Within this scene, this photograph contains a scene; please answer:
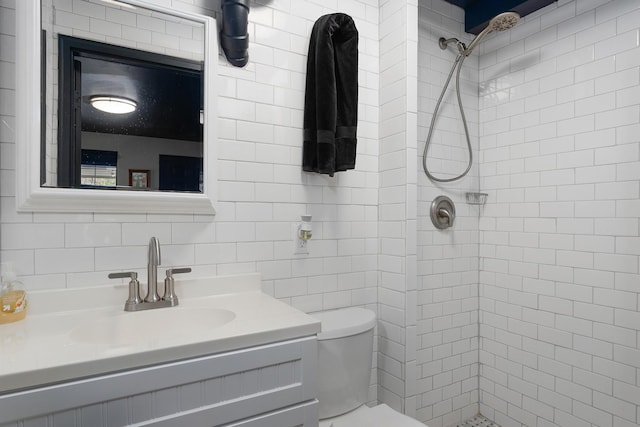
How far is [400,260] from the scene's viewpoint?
5.87ft

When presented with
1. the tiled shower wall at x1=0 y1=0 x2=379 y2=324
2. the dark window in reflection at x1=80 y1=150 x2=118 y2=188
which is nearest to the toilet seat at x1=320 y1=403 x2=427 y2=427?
the tiled shower wall at x1=0 y1=0 x2=379 y2=324

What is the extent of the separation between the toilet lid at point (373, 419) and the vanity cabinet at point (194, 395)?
1.48ft

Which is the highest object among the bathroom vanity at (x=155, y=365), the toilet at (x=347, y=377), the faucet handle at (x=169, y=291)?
the faucet handle at (x=169, y=291)

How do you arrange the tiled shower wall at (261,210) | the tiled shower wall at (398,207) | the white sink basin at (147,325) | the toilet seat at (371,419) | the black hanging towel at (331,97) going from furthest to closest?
the tiled shower wall at (398,207), the black hanging towel at (331,97), the toilet seat at (371,419), the tiled shower wall at (261,210), the white sink basin at (147,325)

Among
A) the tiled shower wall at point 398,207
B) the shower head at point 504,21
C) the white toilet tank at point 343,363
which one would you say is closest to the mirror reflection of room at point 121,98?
the white toilet tank at point 343,363

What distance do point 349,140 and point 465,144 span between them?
3.18ft

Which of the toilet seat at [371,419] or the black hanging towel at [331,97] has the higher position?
the black hanging towel at [331,97]

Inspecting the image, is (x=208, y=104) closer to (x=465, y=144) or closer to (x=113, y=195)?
(x=113, y=195)

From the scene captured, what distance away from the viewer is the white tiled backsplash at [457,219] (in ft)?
4.91

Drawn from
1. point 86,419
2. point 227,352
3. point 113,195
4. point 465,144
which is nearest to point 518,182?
point 465,144

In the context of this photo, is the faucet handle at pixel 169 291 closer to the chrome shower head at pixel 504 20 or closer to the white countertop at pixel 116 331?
the white countertop at pixel 116 331

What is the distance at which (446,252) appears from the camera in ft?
7.01

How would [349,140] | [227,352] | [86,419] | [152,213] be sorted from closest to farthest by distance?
1. [86,419]
2. [227,352]
3. [152,213]
4. [349,140]

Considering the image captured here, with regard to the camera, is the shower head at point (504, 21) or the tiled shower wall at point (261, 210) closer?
the tiled shower wall at point (261, 210)
